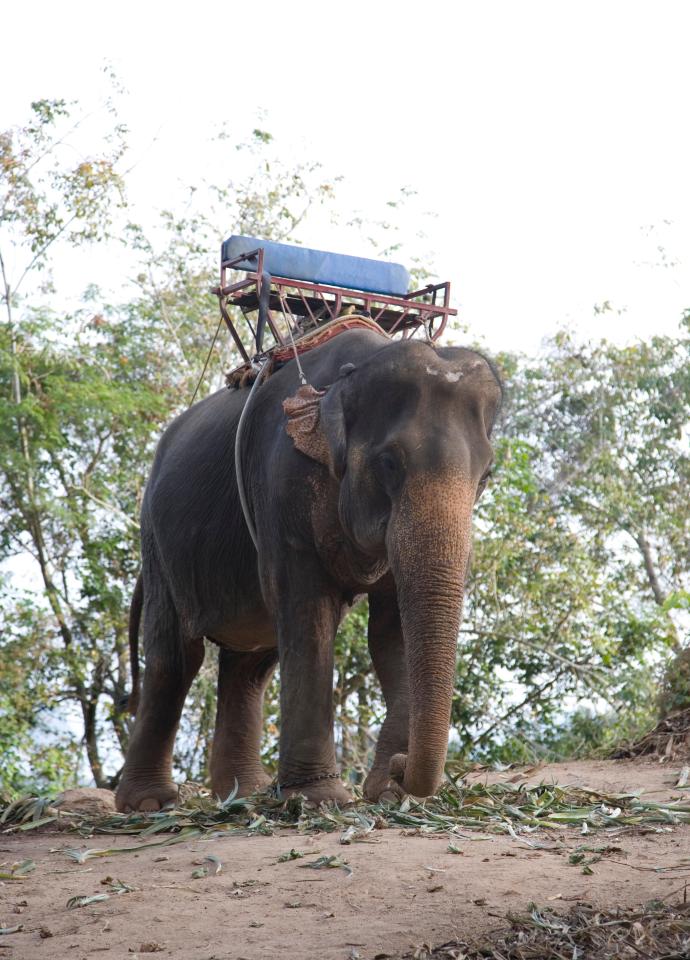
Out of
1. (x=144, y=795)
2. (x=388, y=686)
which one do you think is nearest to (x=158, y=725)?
(x=144, y=795)

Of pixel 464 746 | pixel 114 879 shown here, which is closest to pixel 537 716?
pixel 464 746

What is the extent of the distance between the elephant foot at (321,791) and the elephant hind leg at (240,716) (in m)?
1.77

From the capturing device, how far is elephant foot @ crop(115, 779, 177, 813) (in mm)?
6465

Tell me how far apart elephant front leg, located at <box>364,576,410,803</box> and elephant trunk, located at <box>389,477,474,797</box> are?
0.34m

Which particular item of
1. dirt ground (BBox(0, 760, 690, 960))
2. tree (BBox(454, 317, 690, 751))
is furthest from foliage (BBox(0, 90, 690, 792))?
dirt ground (BBox(0, 760, 690, 960))

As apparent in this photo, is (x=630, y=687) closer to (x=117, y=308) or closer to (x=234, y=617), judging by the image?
(x=234, y=617)

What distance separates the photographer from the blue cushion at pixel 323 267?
6.22 metres

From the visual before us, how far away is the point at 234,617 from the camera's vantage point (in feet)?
20.4

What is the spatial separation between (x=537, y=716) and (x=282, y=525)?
21.2 feet

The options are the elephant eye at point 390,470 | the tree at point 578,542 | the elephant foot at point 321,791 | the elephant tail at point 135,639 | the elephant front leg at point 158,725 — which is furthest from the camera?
the tree at point 578,542

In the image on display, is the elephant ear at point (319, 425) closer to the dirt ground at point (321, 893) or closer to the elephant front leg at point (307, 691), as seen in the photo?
the elephant front leg at point (307, 691)

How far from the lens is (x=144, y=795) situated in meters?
6.51

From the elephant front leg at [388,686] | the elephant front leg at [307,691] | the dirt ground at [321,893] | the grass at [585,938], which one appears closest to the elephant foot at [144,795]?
the elephant front leg at [307,691]

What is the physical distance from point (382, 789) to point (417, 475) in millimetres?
1284
